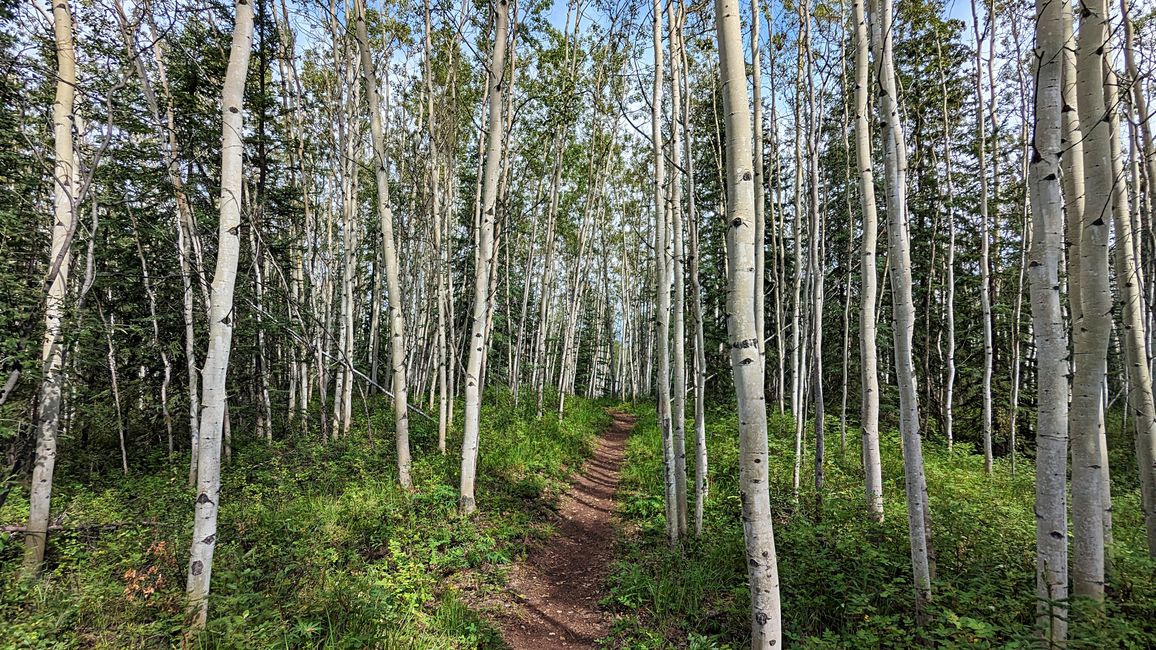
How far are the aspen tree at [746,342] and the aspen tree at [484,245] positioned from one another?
3933mm

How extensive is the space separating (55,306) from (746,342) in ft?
20.9

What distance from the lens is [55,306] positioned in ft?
14.2

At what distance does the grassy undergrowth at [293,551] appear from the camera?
→ 323 centimetres

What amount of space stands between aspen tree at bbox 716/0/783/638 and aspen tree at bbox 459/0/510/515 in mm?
3933

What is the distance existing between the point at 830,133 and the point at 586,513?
37.1ft

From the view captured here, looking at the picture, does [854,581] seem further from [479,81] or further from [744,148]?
[479,81]

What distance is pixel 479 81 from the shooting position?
35.3ft

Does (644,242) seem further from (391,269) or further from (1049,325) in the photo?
(1049,325)

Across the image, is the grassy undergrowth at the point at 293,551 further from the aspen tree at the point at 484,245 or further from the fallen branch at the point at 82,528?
the aspen tree at the point at 484,245

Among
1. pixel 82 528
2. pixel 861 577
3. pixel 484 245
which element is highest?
pixel 484 245

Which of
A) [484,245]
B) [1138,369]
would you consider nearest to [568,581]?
[484,245]

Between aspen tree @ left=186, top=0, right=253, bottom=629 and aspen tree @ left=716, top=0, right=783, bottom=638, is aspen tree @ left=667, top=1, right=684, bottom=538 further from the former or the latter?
aspen tree @ left=186, top=0, right=253, bottom=629

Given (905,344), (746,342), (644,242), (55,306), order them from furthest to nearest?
(644,242) → (55,306) → (905,344) → (746,342)

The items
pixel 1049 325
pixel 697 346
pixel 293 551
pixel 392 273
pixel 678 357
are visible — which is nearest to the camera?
pixel 1049 325
